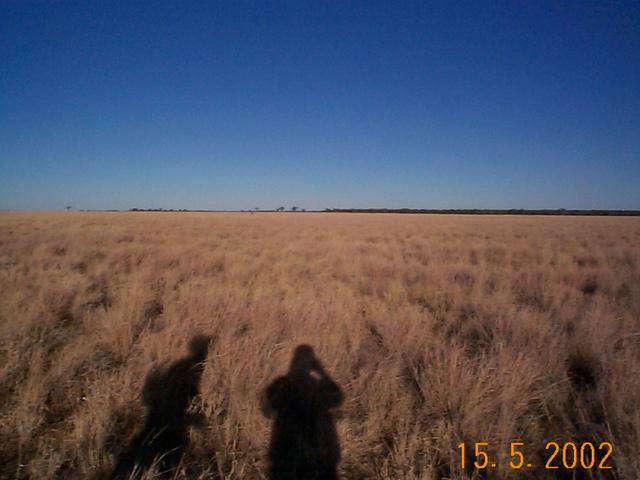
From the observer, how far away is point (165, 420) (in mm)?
1862

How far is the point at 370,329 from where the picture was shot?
11.3 feet

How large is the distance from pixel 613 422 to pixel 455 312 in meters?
2.14

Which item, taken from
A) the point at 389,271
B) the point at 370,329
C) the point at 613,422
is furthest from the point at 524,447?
the point at 389,271

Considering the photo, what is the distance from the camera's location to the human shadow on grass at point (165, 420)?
5.12ft

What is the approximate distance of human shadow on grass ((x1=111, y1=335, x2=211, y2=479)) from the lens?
156 centimetres

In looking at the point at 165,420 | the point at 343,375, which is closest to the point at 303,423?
the point at 343,375

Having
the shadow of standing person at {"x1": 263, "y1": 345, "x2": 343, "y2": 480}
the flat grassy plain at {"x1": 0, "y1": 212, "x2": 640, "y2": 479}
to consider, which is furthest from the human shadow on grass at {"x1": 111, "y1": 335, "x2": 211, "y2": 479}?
the shadow of standing person at {"x1": 263, "y1": 345, "x2": 343, "y2": 480}

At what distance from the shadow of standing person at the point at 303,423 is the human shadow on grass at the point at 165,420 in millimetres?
600

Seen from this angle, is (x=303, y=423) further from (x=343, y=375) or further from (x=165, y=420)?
(x=165, y=420)

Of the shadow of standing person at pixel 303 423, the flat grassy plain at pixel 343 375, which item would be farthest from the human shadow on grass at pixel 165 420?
the shadow of standing person at pixel 303 423

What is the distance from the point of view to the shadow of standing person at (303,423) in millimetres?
1603

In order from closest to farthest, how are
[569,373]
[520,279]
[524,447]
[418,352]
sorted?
[524,447], [569,373], [418,352], [520,279]

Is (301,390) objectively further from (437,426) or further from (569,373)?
(569,373)

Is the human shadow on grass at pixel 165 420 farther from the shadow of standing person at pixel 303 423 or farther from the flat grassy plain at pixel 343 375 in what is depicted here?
the shadow of standing person at pixel 303 423
